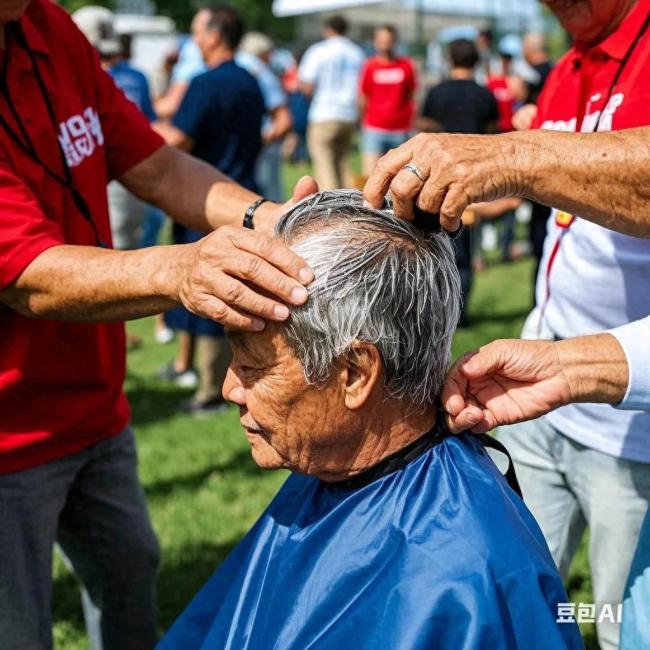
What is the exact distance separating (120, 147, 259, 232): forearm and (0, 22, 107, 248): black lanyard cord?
1.16ft

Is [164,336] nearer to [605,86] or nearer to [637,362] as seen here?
[605,86]

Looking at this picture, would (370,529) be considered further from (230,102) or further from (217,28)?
(217,28)

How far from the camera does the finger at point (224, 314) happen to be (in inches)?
71.9

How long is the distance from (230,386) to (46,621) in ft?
3.13

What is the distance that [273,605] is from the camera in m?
2.17

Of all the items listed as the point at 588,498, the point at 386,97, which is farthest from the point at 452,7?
the point at 588,498

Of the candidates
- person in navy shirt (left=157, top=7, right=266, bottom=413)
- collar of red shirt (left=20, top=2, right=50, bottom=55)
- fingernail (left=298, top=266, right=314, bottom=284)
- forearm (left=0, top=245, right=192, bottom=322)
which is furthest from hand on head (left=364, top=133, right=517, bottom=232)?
person in navy shirt (left=157, top=7, right=266, bottom=413)

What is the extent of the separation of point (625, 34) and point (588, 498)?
1257mm

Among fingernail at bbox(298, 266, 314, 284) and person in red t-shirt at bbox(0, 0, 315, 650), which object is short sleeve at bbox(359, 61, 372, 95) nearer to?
person in red t-shirt at bbox(0, 0, 315, 650)

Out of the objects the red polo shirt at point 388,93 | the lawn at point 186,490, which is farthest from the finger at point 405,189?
the red polo shirt at point 388,93

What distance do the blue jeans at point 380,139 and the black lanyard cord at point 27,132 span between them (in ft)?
31.2

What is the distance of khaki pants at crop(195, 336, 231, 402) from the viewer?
623cm

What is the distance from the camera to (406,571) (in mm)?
1929

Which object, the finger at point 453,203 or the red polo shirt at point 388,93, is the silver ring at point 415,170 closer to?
the finger at point 453,203
